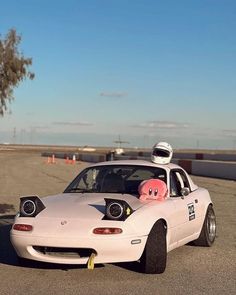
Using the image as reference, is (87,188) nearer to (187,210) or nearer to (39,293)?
(187,210)

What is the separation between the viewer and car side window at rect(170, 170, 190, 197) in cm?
761

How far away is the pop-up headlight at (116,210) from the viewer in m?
6.16

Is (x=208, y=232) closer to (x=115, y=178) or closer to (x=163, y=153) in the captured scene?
(x=163, y=153)

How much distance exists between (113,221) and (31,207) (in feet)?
3.61

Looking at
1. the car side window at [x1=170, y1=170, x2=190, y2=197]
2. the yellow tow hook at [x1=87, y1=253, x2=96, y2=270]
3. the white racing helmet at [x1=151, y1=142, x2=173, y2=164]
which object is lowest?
the yellow tow hook at [x1=87, y1=253, x2=96, y2=270]

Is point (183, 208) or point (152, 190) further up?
point (152, 190)

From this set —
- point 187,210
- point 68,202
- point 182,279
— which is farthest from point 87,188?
point 182,279

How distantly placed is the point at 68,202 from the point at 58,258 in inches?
37.7

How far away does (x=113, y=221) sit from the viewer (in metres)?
6.12

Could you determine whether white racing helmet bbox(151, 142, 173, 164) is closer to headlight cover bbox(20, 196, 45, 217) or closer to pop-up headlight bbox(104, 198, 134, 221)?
pop-up headlight bbox(104, 198, 134, 221)

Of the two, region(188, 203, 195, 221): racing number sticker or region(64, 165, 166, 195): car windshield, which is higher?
region(64, 165, 166, 195): car windshield

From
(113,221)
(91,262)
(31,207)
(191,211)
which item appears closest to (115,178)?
(191,211)

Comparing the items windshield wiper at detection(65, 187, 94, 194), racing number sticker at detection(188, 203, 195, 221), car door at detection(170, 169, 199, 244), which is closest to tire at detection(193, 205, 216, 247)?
car door at detection(170, 169, 199, 244)

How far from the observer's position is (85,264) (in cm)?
607
